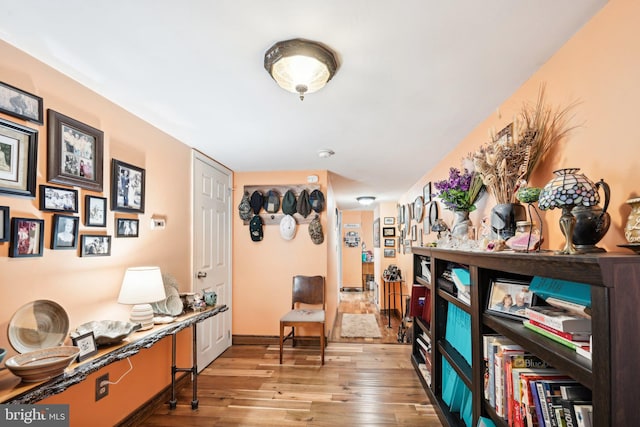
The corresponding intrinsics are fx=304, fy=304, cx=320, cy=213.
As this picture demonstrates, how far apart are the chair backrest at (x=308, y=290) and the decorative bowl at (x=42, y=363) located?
253 centimetres

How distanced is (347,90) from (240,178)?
2.50 metres

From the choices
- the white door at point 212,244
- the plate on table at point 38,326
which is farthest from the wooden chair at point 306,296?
the plate on table at point 38,326

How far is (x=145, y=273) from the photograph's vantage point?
6.42ft

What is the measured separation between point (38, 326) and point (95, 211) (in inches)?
26.7

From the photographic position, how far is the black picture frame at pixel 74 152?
1.57m

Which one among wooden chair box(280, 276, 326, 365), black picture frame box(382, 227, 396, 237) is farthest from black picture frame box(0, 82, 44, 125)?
black picture frame box(382, 227, 396, 237)

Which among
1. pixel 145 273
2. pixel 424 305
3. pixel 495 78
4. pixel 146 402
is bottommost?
pixel 146 402

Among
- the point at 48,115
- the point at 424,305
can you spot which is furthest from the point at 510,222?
the point at 48,115

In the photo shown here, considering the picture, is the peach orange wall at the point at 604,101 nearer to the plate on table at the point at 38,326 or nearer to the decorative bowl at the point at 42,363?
the decorative bowl at the point at 42,363

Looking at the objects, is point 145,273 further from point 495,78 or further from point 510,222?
point 495,78

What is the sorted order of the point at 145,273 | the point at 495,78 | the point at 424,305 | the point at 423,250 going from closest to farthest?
1. the point at 495,78
2. the point at 145,273
3. the point at 423,250
4. the point at 424,305

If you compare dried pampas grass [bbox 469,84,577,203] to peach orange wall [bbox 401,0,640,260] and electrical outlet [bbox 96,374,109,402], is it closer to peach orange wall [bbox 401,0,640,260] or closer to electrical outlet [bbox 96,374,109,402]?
peach orange wall [bbox 401,0,640,260]

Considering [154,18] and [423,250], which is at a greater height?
[154,18]

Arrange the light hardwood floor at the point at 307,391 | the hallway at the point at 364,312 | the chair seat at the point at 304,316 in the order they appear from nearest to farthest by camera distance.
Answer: the light hardwood floor at the point at 307,391, the chair seat at the point at 304,316, the hallway at the point at 364,312
